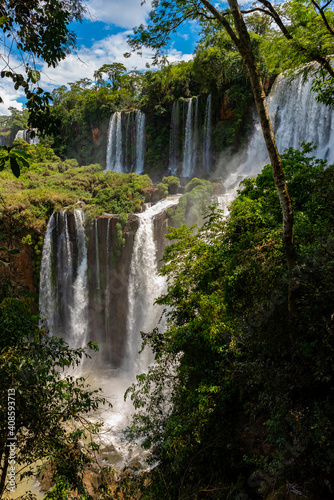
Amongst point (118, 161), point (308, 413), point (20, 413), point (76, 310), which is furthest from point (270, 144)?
point (118, 161)

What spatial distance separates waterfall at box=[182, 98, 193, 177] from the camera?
24172 millimetres

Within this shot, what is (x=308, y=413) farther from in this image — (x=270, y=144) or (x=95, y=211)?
(x=95, y=211)

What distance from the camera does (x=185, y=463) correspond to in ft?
18.4

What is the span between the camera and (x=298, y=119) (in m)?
16.8

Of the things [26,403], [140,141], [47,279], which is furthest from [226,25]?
[140,141]

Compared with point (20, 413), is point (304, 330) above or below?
above

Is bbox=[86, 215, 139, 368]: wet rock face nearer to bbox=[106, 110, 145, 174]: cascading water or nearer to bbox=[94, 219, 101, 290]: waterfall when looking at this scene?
bbox=[94, 219, 101, 290]: waterfall

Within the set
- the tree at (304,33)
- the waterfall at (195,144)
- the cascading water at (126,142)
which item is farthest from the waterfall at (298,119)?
the cascading water at (126,142)

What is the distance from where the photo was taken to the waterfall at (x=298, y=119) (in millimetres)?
15352

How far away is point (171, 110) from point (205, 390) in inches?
1029

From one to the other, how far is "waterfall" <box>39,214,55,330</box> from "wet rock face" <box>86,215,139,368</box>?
232 cm

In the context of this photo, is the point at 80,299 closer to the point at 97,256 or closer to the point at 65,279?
the point at 65,279

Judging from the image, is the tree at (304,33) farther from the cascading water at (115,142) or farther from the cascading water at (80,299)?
the cascading water at (115,142)

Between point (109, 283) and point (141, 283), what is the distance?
2287 mm
